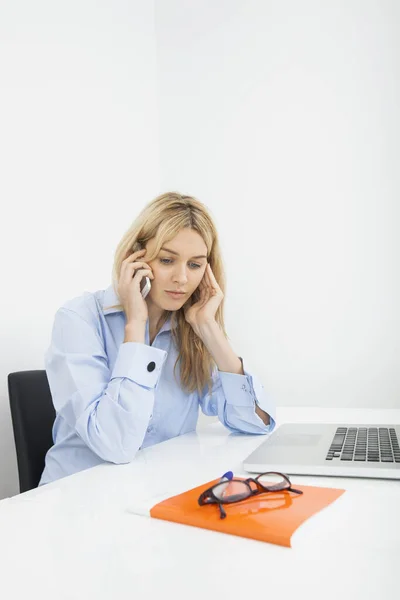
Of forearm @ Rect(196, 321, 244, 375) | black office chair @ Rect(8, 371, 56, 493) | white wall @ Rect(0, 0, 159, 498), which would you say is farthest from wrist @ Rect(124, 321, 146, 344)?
white wall @ Rect(0, 0, 159, 498)

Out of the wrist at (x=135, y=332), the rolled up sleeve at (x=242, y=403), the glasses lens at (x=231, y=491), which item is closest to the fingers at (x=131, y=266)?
the wrist at (x=135, y=332)

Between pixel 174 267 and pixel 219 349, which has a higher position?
pixel 174 267

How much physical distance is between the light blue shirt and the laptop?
21 cm

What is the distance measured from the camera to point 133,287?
1.51 meters

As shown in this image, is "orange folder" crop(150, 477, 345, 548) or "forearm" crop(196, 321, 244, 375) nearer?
"orange folder" crop(150, 477, 345, 548)

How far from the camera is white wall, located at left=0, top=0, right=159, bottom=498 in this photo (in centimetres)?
193

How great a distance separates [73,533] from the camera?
78 cm

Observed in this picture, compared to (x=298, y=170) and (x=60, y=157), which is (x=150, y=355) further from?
(x=298, y=170)

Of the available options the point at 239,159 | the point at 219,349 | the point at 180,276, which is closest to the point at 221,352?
the point at 219,349

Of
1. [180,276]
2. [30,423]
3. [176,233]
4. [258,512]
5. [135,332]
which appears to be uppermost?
[176,233]

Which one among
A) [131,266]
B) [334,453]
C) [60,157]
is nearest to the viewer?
[334,453]

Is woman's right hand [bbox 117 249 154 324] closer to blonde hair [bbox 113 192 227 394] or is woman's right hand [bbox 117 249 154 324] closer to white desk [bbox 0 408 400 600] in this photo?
blonde hair [bbox 113 192 227 394]

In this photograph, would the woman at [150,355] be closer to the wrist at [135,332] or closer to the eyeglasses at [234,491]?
the wrist at [135,332]

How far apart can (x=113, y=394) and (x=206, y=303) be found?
1.59 feet
